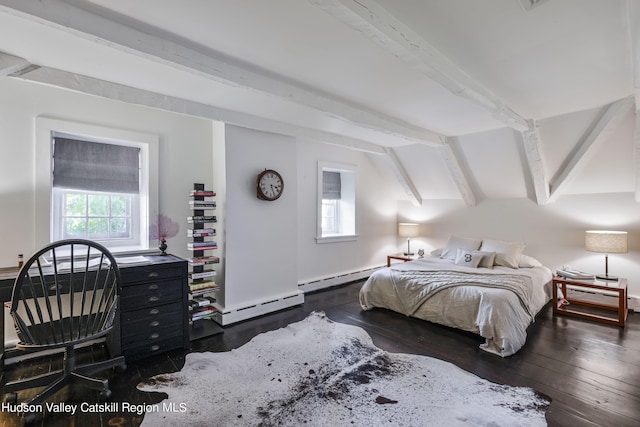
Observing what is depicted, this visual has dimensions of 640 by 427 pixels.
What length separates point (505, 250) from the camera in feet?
14.1

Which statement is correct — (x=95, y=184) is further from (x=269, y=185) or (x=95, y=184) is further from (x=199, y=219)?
(x=269, y=185)

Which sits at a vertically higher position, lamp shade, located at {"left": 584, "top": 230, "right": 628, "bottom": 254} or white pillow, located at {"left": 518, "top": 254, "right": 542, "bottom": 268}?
lamp shade, located at {"left": 584, "top": 230, "right": 628, "bottom": 254}

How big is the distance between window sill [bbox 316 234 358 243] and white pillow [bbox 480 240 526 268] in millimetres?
2062

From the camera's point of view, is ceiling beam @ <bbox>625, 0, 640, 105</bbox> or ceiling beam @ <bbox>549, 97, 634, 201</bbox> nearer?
ceiling beam @ <bbox>625, 0, 640, 105</bbox>

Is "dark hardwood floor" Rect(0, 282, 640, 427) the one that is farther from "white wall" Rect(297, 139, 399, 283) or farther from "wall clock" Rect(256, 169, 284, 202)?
"wall clock" Rect(256, 169, 284, 202)

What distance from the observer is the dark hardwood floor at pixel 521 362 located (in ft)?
6.15

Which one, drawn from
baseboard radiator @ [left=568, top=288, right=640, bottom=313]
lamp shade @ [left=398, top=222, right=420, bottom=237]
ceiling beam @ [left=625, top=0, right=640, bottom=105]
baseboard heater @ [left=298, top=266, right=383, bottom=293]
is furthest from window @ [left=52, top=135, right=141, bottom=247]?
baseboard radiator @ [left=568, top=288, right=640, bottom=313]

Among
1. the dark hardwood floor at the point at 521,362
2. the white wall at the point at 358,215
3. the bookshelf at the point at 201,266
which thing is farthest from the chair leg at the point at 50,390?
the white wall at the point at 358,215

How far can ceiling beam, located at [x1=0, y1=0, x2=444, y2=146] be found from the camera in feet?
5.18

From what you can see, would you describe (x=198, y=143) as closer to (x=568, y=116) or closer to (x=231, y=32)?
(x=231, y=32)

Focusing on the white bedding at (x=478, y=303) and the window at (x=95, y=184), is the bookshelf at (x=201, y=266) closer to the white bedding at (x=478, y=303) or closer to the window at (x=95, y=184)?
the window at (x=95, y=184)

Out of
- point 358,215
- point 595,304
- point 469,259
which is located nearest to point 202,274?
point 358,215

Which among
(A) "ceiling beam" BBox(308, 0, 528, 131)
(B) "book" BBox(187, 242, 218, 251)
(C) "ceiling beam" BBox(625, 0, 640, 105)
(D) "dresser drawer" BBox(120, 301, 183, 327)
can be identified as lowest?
(D) "dresser drawer" BBox(120, 301, 183, 327)

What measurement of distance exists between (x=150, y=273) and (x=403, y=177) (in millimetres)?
4421
